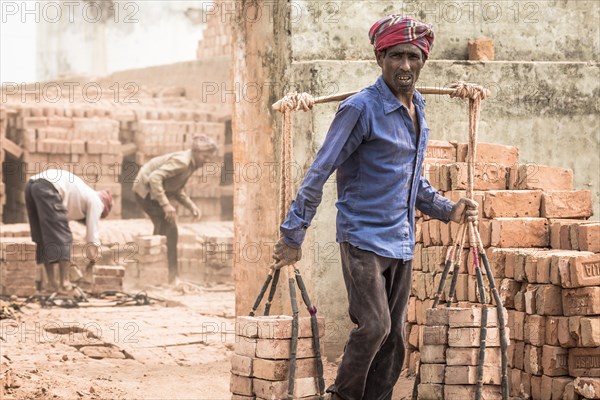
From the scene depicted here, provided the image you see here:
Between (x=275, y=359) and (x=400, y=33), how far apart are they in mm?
1593

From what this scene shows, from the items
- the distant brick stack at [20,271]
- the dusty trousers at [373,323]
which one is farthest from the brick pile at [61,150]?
the dusty trousers at [373,323]

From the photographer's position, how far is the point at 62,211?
503 inches

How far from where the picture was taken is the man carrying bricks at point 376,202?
4602 mm

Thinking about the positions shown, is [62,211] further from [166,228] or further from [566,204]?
[566,204]

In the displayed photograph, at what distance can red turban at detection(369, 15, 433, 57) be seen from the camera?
4621mm

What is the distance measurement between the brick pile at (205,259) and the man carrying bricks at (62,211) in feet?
10.6

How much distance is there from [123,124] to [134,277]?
5.82 metres

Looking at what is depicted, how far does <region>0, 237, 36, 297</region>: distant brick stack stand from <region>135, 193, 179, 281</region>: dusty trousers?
2.34 meters

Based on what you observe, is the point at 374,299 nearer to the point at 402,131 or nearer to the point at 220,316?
the point at 402,131

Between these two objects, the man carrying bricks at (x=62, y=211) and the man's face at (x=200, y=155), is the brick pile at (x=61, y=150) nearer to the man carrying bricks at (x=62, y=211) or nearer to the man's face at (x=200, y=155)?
the man's face at (x=200, y=155)

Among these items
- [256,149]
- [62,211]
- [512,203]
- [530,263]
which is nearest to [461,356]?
[530,263]

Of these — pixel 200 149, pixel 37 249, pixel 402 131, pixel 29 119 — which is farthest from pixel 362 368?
pixel 29 119

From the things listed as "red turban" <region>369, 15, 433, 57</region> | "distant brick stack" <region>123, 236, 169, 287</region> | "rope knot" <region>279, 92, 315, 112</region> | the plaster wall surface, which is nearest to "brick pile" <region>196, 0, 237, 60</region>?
"distant brick stack" <region>123, 236, 169, 287</region>

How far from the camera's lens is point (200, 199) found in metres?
20.4
